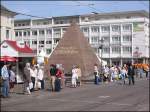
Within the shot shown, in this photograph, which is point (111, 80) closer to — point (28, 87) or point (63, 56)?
point (63, 56)

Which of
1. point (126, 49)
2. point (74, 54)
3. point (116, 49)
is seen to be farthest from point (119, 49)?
point (74, 54)

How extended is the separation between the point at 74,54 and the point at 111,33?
8254cm

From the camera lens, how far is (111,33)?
4756 inches

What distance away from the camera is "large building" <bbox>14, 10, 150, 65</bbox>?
11644 centimetres

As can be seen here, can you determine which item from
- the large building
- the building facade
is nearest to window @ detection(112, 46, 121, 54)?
the large building

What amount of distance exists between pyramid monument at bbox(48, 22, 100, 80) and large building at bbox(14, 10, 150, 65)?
224 ft

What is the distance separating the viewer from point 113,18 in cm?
12300

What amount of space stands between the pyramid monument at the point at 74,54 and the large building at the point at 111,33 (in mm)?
68212

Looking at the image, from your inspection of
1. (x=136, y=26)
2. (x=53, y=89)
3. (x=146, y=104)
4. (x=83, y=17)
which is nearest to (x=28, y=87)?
(x=53, y=89)

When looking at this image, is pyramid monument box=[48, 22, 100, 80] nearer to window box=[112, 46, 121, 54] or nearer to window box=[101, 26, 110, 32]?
window box=[112, 46, 121, 54]

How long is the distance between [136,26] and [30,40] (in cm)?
3576

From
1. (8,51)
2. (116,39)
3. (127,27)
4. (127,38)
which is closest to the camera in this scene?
(8,51)

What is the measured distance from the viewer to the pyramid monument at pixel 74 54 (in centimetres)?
3884

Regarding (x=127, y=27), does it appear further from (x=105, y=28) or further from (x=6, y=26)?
(x=6, y=26)
